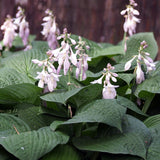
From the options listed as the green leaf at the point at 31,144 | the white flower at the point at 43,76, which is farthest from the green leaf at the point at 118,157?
the white flower at the point at 43,76

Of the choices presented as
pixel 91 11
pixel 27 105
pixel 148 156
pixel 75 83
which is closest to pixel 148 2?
pixel 91 11

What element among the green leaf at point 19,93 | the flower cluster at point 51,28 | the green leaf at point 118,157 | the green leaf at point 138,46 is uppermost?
the flower cluster at point 51,28

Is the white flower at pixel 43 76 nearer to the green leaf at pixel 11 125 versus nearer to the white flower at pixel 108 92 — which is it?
the green leaf at pixel 11 125

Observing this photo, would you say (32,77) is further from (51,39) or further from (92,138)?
(92,138)

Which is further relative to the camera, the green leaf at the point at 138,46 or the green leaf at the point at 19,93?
the green leaf at the point at 138,46

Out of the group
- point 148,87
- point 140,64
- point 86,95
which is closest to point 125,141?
point 86,95

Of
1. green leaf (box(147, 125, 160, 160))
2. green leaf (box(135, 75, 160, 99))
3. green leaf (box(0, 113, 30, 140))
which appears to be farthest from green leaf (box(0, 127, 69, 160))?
green leaf (box(135, 75, 160, 99))

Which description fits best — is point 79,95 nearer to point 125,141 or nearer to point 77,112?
point 77,112
